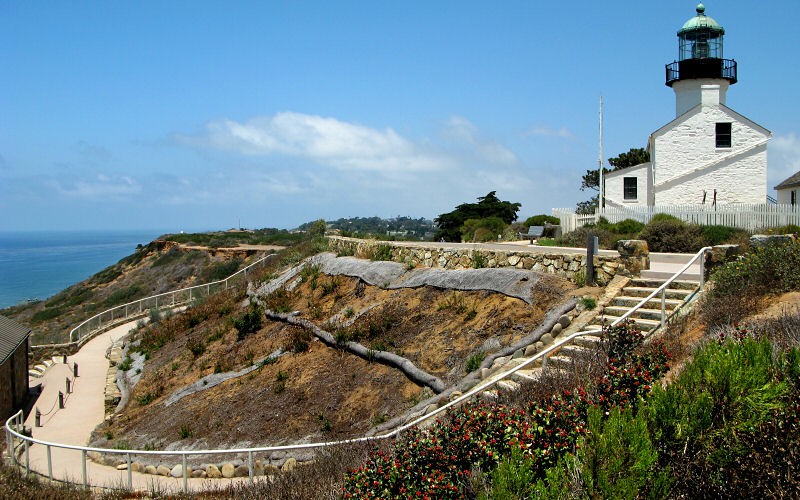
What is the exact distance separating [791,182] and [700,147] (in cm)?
478

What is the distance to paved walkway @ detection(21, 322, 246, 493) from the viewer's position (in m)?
11.7

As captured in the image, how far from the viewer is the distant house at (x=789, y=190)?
30.8 metres

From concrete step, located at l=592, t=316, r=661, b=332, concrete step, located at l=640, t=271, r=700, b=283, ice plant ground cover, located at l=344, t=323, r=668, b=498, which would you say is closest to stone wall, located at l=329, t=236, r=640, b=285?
concrete step, located at l=640, t=271, r=700, b=283

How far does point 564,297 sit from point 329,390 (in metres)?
5.36

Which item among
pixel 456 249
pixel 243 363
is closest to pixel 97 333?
pixel 243 363

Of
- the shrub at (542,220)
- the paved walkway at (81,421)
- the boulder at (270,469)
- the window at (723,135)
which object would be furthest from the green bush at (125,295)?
the window at (723,135)

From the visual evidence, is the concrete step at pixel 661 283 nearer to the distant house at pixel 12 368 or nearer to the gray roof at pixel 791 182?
the distant house at pixel 12 368

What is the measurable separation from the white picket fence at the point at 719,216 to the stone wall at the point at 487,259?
9.91 m

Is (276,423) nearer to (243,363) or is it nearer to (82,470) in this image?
(82,470)

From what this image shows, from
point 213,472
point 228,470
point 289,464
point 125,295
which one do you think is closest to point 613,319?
point 289,464

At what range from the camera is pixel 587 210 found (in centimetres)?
3638

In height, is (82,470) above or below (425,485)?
below

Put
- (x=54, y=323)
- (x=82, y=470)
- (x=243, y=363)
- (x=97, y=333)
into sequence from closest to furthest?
(x=82, y=470), (x=243, y=363), (x=97, y=333), (x=54, y=323)

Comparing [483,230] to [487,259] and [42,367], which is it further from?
[42,367]
